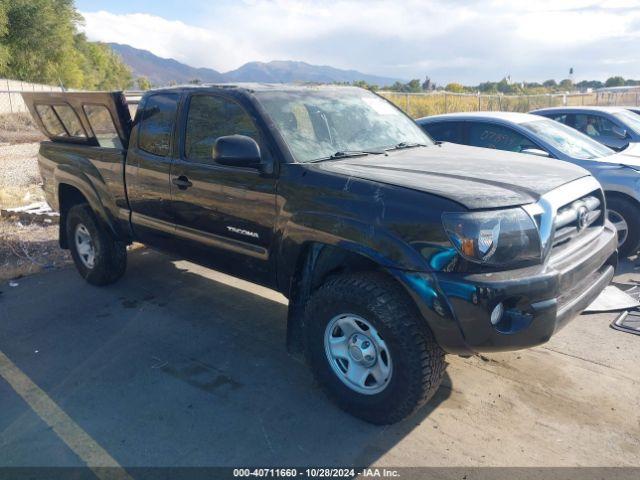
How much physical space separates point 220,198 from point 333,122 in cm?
100

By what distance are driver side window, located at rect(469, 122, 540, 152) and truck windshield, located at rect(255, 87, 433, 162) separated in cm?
234

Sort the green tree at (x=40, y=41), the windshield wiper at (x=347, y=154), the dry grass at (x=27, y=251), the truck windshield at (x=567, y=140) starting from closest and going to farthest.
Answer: the windshield wiper at (x=347, y=154)
the dry grass at (x=27, y=251)
the truck windshield at (x=567, y=140)
the green tree at (x=40, y=41)

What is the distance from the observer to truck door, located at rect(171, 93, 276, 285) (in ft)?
12.0

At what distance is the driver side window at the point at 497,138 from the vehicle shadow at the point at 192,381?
345cm

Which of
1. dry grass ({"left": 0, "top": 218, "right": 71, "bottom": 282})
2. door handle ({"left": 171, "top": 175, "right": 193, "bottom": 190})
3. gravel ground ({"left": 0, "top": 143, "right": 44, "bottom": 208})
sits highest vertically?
door handle ({"left": 171, "top": 175, "right": 193, "bottom": 190})

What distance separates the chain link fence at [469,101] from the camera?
20.6 meters

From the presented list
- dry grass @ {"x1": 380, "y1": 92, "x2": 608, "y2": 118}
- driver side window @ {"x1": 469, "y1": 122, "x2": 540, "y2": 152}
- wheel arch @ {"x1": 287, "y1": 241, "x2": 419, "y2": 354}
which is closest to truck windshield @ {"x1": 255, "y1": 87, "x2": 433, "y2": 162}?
wheel arch @ {"x1": 287, "y1": 241, "x2": 419, "y2": 354}

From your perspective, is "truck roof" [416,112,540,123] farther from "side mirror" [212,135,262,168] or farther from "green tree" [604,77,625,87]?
"green tree" [604,77,625,87]

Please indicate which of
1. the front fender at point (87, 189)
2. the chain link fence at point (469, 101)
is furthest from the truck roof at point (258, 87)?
the chain link fence at point (469, 101)

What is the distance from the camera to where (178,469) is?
285cm

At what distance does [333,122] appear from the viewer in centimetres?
396

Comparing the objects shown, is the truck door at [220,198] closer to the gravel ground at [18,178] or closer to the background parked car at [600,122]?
the gravel ground at [18,178]

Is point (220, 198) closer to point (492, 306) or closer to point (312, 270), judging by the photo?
point (312, 270)

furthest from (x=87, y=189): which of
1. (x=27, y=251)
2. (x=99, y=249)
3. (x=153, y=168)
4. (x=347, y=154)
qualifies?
(x=347, y=154)
